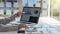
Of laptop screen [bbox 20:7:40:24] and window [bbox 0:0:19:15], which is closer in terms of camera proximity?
laptop screen [bbox 20:7:40:24]

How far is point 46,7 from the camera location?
1562 millimetres

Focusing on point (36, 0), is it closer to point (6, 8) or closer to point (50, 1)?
point (50, 1)

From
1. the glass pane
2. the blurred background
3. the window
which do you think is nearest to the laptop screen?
the blurred background

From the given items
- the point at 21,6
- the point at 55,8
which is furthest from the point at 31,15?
the point at 55,8

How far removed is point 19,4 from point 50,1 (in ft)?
1.41

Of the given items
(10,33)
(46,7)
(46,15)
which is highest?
(46,7)

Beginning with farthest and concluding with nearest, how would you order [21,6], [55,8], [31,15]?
[55,8] < [21,6] < [31,15]

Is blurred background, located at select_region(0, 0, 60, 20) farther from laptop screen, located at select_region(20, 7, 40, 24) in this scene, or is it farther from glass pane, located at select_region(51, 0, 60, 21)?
laptop screen, located at select_region(20, 7, 40, 24)

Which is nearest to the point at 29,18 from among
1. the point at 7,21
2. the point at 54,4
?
the point at 7,21

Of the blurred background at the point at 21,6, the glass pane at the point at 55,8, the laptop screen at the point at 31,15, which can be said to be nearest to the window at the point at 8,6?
the blurred background at the point at 21,6

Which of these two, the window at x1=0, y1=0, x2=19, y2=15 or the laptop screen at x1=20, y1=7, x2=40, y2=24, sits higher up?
the window at x1=0, y1=0, x2=19, y2=15

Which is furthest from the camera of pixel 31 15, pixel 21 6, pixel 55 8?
pixel 55 8

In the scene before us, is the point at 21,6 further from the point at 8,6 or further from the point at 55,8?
the point at 55,8

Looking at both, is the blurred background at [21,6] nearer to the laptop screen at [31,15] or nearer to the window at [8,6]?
the window at [8,6]
